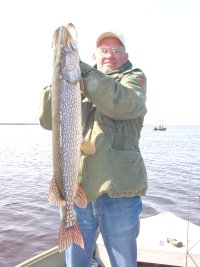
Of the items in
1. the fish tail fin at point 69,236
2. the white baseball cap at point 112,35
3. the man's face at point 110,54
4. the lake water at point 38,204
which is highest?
the white baseball cap at point 112,35

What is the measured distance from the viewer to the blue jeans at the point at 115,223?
3375mm

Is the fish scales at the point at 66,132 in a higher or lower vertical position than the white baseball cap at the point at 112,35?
lower

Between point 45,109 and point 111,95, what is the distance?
2.29ft

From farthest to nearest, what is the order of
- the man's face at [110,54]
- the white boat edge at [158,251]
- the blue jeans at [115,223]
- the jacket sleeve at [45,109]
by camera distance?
the white boat edge at [158,251], the man's face at [110,54], the jacket sleeve at [45,109], the blue jeans at [115,223]

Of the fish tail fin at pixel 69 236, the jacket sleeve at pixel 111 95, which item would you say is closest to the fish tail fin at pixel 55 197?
the fish tail fin at pixel 69 236

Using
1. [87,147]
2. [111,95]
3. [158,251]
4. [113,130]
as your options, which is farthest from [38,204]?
[111,95]

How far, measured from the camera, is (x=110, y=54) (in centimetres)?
362

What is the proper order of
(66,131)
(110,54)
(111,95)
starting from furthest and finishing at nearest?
(110,54)
(66,131)
(111,95)

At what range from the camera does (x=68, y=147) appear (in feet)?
10.8

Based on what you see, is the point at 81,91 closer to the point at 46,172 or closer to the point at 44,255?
the point at 44,255

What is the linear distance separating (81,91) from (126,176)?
2.71 feet

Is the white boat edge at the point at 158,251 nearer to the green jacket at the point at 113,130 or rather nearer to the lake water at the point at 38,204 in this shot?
the lake water at the point at 38,204

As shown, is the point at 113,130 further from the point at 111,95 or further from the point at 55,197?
the point at 55,197

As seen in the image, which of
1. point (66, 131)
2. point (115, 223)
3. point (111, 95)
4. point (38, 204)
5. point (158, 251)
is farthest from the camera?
point (38, 204)
